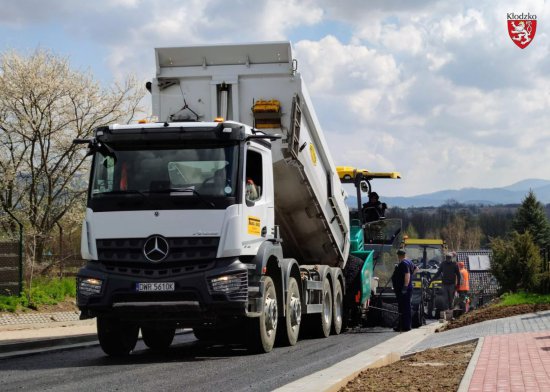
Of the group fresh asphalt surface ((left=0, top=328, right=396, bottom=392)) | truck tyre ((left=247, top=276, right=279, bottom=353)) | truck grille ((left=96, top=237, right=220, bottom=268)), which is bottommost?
fresh asphalt surface ((left=0, top=328, right=396, bottom=392))

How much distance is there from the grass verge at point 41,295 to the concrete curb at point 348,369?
369 inches

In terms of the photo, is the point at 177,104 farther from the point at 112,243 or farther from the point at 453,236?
the point at 453,236

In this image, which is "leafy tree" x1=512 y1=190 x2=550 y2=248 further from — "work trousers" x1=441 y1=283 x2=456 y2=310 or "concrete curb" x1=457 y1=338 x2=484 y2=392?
"concrete curb" x1=457 y1=338 x2=484 y2=392

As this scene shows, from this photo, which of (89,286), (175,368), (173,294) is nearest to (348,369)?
(175,368)

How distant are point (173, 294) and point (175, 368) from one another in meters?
1.06

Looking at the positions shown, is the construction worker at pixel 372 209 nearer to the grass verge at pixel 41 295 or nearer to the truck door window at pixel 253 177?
the truck door window at pixel 253 177

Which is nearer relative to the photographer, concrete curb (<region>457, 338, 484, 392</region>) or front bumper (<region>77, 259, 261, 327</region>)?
concrete curb (<region>457, 338, 484, 392</region>)

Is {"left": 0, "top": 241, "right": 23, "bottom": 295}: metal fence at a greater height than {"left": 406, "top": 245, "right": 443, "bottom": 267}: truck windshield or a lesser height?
A: lesser

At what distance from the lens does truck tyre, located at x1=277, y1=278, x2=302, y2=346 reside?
1392 centimetres

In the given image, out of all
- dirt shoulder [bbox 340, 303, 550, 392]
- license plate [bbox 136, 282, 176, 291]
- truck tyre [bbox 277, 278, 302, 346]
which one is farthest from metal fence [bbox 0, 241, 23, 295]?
dirt shoulder [bbox 340, 303, 550, 392]

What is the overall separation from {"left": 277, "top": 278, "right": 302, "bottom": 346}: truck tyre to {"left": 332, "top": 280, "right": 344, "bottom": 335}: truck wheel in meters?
2.54

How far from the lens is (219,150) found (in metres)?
12.4

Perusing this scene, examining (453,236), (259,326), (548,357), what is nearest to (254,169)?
(259,326)

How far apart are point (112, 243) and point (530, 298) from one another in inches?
623
